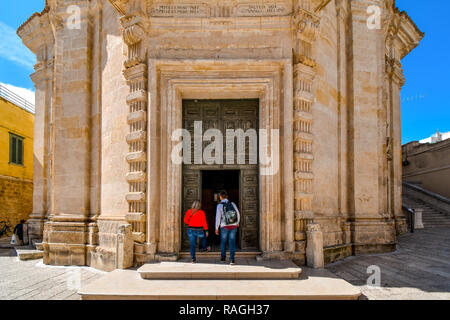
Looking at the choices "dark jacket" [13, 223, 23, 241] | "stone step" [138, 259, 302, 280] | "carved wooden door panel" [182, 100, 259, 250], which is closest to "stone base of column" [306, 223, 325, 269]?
"stone step" [138, 259, 302, 280]

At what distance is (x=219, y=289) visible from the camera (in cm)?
609

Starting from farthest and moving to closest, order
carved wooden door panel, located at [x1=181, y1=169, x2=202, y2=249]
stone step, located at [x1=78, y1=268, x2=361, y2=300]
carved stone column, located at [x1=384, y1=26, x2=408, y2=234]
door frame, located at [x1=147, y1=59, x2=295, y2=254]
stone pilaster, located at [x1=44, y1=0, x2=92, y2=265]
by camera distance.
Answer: carved stone column, located at [x1=384, y1=26, x2=408, y2=234], stone pilaster, located at [x1=44, y1=0, x2=92, y2=265], carved wooden door panel, located at [x1=181, y1=169, x2=202, y2=249], door frame, located at [x1=147, y1=59, x2=295, y2=254], stone step, located at [x1=78, y1=268, x2=361, y2=300]

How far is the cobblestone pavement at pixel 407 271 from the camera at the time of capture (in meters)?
6.47

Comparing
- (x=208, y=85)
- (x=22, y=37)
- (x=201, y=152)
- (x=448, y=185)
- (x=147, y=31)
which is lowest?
(x=448, y=185)

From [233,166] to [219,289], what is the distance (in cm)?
376

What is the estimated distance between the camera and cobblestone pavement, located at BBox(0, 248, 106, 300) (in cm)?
Result: 669

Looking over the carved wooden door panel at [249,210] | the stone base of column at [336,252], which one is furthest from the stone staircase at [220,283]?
the stone base of column at [336,252]

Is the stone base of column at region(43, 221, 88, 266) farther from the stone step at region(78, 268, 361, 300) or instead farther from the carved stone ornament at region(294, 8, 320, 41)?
the carved stone ornament at region(294, 8, 320, 41)

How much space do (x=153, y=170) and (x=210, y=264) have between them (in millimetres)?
2934

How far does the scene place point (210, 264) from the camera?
24.2 ft

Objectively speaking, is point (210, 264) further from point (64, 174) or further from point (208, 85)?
point (64, 174)

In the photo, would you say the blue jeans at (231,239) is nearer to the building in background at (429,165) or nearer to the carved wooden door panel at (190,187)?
the carved wooden door panel at (190,187)

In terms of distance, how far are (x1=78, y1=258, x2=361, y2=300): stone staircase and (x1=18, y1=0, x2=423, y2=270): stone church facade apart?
0.85m
